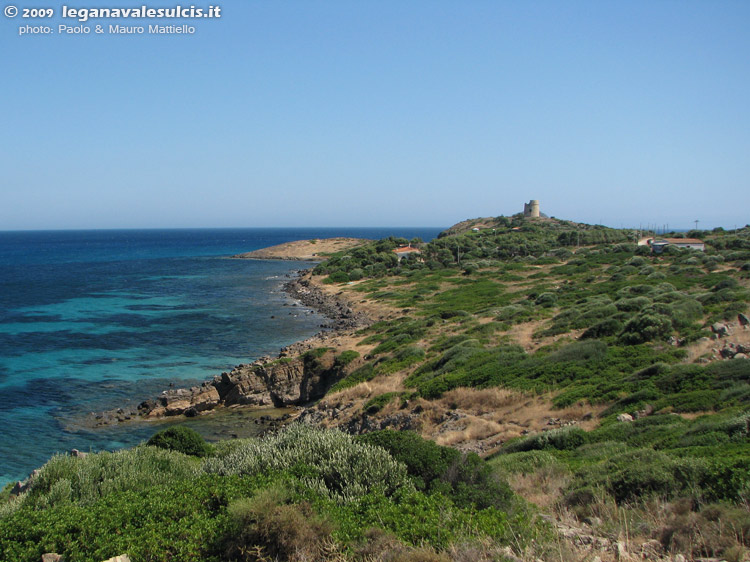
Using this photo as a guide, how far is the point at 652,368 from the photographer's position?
14906 millimetres

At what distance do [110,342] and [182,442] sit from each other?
26.6 m

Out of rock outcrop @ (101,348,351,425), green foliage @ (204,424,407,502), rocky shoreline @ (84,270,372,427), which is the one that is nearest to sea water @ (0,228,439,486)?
rocky shoreline @ (84,270,372,427)

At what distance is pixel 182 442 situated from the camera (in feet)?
46.2

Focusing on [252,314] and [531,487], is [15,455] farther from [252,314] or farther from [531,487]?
[252,314]

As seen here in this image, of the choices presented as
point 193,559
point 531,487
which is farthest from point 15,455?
point 531,487

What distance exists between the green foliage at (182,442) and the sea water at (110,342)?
5067 millimetres

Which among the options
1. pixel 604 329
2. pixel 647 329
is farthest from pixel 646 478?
pixel 604 329

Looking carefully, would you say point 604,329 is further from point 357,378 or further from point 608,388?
point 357,378

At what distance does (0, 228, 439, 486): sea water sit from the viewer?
837 inches

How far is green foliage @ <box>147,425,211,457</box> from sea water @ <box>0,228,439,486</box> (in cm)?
507

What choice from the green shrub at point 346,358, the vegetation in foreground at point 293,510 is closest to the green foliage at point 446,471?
the vegetation in foreground at point 293,510

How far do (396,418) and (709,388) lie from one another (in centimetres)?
923

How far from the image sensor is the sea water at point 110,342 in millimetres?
21266

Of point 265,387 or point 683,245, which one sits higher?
point 683,245
